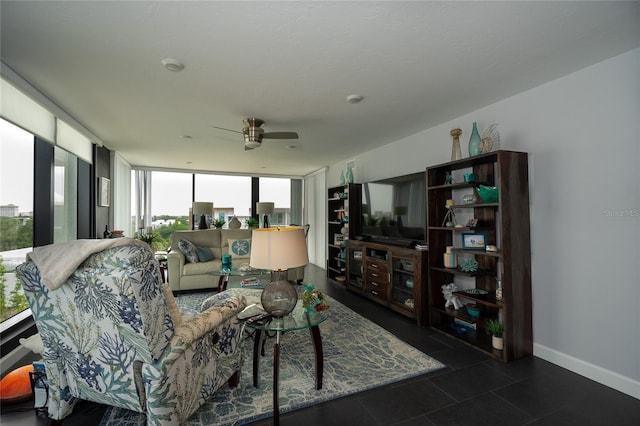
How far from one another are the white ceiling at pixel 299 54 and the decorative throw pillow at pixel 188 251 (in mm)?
2080

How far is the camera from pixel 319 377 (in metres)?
2.07

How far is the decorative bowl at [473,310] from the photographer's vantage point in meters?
2.86

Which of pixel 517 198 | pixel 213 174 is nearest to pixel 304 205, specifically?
pixel 213 174

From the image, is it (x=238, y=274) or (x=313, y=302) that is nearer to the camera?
(x=313, y=302)

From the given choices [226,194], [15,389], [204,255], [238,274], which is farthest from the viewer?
[226,194]

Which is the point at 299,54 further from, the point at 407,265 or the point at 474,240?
the point at 407,265

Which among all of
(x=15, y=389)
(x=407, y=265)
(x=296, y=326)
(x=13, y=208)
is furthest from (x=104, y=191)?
(x=407, y=265)

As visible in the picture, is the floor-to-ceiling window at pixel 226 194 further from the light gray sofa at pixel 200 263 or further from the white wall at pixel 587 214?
the white wall at pixel 587 214

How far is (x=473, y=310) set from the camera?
2885mm

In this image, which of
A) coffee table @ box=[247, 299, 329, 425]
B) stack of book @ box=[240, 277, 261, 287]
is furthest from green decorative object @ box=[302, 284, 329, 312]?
stack of book @ box=[240, 277, 261, 287]

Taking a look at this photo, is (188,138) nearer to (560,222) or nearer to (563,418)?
(560,222)

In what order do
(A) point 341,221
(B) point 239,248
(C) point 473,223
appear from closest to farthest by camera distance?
1. (C) point 473,223
2. (B) point 239,248
3. (A) point 341,221

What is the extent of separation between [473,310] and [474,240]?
71 centimetres

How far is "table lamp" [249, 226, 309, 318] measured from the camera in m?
1.79
